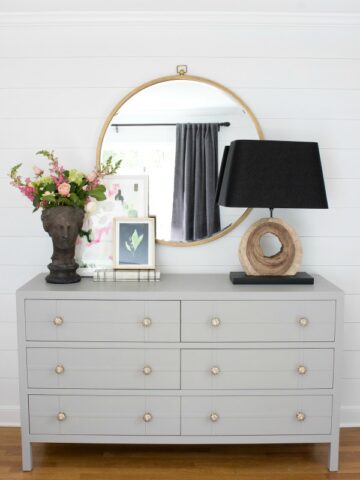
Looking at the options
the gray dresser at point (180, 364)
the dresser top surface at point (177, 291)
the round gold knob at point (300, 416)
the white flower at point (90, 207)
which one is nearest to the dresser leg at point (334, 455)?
the gray dresser at point (180, 364)

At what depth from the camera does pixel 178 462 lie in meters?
2.53

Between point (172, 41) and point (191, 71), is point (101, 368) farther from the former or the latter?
point (172, 41)

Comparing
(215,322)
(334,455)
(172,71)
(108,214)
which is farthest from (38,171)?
(334,455)

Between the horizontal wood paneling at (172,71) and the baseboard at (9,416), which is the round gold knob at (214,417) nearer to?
the baseboard at (9,416)

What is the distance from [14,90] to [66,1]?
1.70 feet

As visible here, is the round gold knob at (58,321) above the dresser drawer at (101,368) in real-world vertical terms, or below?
above

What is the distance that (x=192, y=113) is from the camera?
8.84ft

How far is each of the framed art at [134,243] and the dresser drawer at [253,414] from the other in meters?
0.69

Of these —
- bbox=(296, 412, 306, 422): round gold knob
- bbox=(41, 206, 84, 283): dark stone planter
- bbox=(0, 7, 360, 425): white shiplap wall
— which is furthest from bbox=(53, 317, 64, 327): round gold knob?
bbox=(296, 412, 306, 422): round gold knob

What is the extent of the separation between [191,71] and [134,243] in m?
0.92

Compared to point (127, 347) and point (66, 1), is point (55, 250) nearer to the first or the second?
point (127, 347)

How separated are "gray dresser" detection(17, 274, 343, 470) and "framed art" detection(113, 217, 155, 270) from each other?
0.25 metres

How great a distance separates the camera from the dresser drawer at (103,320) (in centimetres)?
239

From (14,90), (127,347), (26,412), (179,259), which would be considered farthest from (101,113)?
(26,412)
